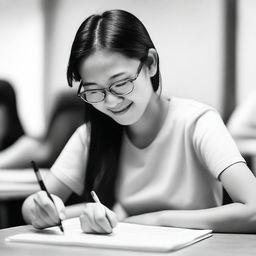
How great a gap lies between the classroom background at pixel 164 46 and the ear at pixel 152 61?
0.11 metres

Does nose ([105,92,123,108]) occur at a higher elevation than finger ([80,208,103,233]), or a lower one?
higher

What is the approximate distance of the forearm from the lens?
102cm

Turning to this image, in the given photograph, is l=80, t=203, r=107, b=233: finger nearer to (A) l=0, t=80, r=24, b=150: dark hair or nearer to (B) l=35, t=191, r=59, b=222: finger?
(B) l=35, t=191, r=59, b=222: finger

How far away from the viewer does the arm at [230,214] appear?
40.1 inches

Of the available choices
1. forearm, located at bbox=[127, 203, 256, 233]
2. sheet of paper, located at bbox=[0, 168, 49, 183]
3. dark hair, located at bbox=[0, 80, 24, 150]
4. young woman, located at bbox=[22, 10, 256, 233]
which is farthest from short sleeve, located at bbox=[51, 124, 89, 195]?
forearm, located at bbox=[127, 203, 256, 233]

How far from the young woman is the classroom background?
0.33ft

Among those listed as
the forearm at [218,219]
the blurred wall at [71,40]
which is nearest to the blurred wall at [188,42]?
the blurred wall at [71,40]

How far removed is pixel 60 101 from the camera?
1.49m

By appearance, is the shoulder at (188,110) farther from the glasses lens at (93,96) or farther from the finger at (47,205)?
the finger at (47,205)

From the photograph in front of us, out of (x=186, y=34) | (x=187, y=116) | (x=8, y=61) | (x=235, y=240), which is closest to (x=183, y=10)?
(x=186, y=34)

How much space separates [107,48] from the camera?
116 centimetres

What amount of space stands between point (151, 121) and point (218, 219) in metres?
0.35

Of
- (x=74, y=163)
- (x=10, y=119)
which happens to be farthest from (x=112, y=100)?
(x=10, y=119)

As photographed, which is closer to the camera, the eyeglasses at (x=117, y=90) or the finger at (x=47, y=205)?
the finger at (x=47, y=205)
